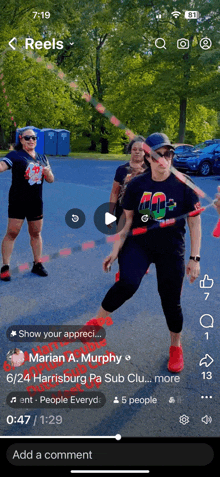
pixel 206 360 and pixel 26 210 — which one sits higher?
pixel 26 210

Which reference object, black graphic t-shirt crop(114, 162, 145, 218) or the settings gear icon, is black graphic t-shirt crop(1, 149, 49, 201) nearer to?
black graphic t-shirt crop(114, 162, 145, 218)

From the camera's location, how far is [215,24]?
3.21m

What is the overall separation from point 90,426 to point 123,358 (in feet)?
2.58

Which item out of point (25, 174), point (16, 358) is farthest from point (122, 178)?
point (16, 358)

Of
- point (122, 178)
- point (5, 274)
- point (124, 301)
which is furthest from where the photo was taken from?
point (5, 274)

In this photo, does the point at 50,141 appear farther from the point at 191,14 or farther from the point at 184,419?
the point at 184,419

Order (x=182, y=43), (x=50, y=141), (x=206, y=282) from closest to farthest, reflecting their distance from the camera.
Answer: (x=182, y=43)
(x=206, y=282)
(x=50, y=141)

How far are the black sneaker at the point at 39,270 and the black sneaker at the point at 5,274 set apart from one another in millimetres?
323

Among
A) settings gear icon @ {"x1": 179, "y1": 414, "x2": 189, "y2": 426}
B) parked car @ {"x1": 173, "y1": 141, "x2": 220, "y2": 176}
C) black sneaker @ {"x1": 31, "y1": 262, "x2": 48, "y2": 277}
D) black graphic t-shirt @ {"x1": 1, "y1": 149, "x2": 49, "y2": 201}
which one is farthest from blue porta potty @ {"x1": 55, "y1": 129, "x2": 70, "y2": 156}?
settings gear icon @ {"x1": 179, "y1": 414, "x2": 189, "y2": 426}

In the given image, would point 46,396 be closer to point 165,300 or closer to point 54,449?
point 54,449

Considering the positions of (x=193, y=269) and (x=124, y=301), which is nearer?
(x=193, y=269)

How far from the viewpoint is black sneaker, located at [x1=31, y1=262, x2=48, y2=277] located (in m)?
5.28

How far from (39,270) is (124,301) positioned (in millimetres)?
2312

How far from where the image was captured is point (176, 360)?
3.08 metres
